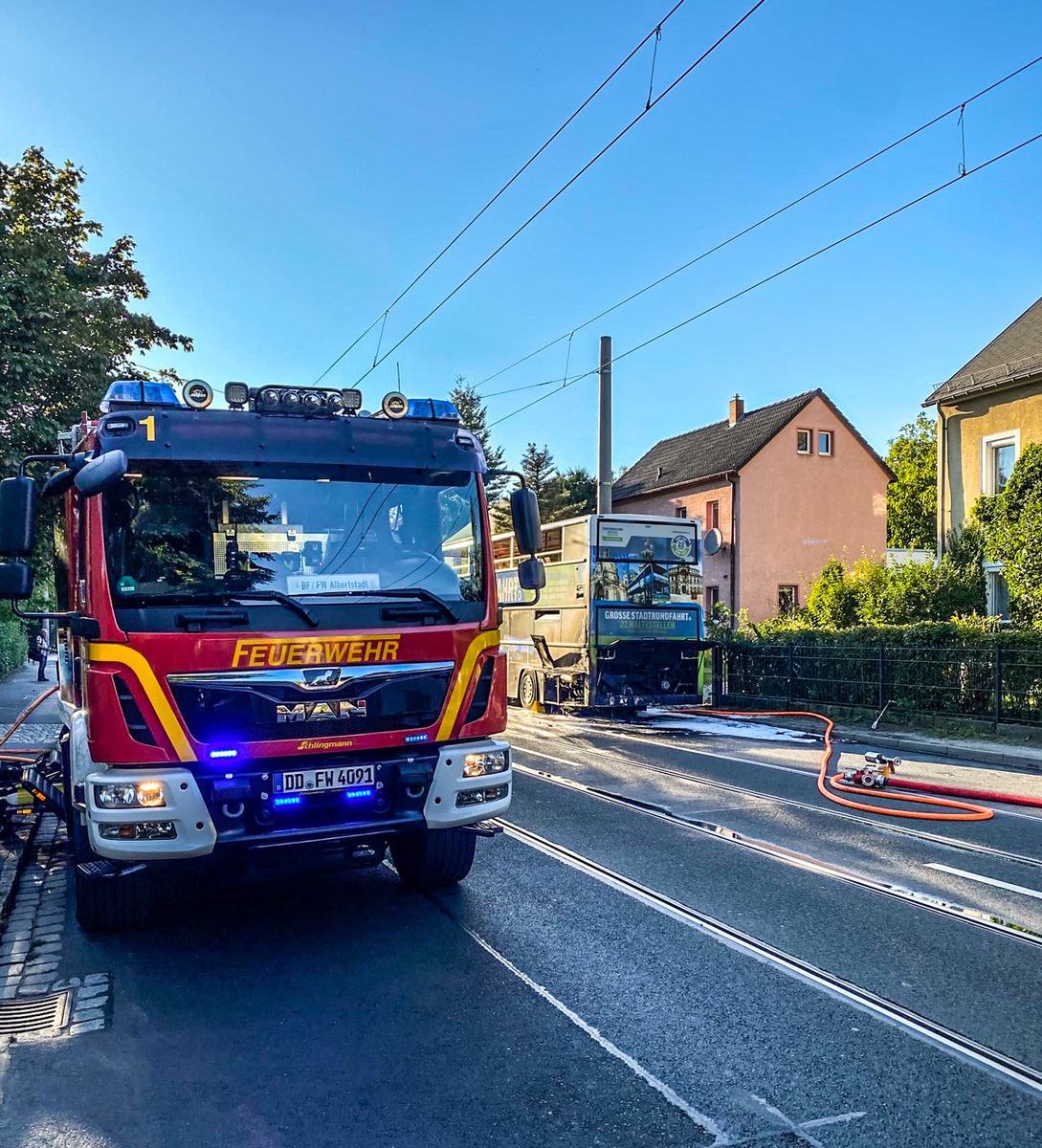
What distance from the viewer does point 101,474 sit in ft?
15.9

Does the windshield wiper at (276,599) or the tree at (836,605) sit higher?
the tree at (836,605)

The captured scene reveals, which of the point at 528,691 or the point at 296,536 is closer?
the point at 296,536

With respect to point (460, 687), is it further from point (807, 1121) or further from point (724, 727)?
point (724, 727)

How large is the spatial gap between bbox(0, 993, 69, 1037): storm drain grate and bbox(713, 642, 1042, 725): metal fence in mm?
13015

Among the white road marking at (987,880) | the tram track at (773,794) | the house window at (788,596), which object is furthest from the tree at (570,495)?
the white road marking at (987,880)

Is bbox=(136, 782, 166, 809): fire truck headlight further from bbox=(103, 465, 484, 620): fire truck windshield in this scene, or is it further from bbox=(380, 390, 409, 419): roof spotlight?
bbox=(380, 390, 409, 419): roof spotlight

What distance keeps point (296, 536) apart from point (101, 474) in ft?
3.30

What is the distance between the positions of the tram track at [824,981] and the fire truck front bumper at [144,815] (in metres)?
2.66

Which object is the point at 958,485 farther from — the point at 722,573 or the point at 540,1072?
the point at 540,1072

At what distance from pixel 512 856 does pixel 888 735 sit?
9248 millimetres

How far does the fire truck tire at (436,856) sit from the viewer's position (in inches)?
234

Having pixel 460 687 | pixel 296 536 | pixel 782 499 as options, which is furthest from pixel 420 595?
pixel 782 499

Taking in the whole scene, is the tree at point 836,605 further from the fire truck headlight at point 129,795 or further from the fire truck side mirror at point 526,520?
the fire truck headlight at point 129,795

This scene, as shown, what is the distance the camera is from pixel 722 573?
36125mm
